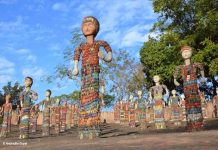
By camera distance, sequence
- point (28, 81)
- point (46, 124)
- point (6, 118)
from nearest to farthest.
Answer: point (28, 81) → point (46, 124) → point (6, 118)

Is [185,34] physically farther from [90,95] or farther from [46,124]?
[90,95]

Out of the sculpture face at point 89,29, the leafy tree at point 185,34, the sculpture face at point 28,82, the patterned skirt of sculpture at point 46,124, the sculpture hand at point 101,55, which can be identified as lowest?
the patterned skirt of sculpture at point 46,124

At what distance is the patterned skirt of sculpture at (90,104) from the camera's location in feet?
27.3

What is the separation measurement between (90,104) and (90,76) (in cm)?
73

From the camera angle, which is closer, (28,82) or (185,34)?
(28,82)

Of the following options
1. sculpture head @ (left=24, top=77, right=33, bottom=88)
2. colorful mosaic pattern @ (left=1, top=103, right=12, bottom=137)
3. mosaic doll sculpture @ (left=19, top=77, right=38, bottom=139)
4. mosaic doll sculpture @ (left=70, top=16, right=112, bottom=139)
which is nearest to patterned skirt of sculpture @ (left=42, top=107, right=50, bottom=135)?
colorful mosaic pattern @ (left=1, top=103, right=12, bottom=137)

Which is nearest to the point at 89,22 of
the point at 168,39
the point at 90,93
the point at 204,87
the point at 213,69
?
the point at 90,93

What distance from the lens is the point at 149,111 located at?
22875 millimetres

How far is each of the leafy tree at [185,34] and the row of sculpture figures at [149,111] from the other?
8.96ft

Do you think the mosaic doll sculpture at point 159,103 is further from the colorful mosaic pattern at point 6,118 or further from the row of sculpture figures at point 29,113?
the colorful mosaic pattern at point 6,118

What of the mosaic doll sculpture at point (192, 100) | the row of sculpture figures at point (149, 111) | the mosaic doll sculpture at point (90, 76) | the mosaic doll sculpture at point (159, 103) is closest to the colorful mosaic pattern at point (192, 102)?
the mosaic doll sculpture at point (192, 100)

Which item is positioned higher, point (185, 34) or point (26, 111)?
point (185, 34)

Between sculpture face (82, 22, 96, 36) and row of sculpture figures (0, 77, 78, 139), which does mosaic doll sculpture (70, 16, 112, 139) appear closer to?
sculpture face (82, 22, 96, 36)

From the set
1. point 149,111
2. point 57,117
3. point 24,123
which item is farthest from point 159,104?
point 149,111
